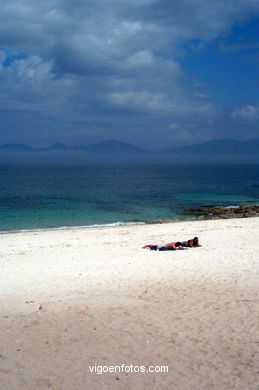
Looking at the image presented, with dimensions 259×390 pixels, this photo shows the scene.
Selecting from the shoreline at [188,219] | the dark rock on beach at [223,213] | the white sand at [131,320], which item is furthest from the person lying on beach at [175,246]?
the dark rock on beach at [223,213]

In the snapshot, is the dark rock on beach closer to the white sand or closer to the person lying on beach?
the person lying on beach

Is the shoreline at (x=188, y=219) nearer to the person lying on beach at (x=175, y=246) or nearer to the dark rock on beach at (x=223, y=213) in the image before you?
the dark rock on beach at (x=223, y=213)

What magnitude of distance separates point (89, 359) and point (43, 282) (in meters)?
5.27

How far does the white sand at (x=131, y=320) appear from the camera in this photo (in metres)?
5.41

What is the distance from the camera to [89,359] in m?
5.89

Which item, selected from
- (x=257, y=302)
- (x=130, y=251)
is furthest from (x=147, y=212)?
(x=257, y=302)

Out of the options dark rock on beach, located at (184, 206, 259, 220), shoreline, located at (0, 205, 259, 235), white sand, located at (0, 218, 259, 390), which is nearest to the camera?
white sand, located at (0, 218, 259, 390)

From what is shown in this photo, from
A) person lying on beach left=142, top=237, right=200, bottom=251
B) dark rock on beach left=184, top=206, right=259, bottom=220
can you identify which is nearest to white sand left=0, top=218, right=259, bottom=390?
person lying on beach left=142, top=237, right=200, bottom=251

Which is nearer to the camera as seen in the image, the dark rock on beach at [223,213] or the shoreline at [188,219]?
the shoreline at [188,219]

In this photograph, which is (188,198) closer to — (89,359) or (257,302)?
(257,302)

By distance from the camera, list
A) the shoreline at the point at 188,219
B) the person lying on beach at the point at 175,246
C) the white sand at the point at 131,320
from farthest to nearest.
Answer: the shoreline at the point at 188,219, the person lying on beach at the point at 175,246, the white sand at the point at 131,320

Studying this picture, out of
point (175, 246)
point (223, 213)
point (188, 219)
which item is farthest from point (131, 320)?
point (223, 213)

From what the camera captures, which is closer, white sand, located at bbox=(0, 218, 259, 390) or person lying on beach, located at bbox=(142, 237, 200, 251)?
white sand, located at bbox=(0, 218, 259, 390)

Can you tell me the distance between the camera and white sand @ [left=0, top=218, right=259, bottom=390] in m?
5.41
